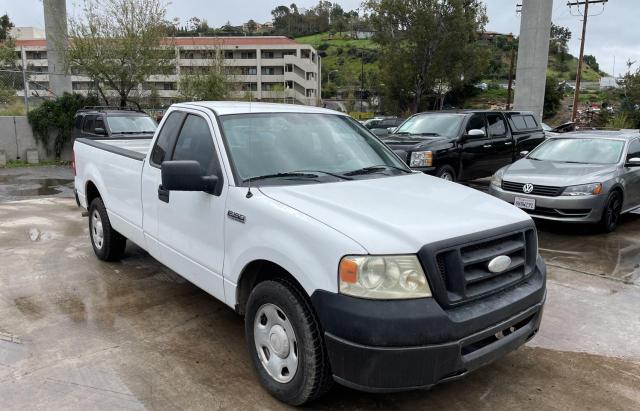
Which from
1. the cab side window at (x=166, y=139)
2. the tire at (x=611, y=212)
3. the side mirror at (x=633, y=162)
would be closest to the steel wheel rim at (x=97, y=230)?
the cab side window at (x=166, y=139)

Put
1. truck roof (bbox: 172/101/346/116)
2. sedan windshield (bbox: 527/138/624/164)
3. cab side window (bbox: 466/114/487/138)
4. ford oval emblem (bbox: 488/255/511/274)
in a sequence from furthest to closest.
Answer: cab side window (bbox: 466/114/487/138), sedan windshield (bbox: 527/138/624/164), truck roof (bbox: 172/101/346/116), ford oval emblem (bbox: 488/255/511/274)

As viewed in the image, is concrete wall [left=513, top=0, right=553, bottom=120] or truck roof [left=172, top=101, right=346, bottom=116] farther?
concrete wall [left=513, top=0, right=553, bottom=120]

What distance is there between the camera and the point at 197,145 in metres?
4.05

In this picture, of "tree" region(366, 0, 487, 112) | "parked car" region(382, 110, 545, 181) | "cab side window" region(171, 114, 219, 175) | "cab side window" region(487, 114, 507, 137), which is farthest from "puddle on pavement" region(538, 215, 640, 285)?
"tree" region(366, 0, 487, 112)

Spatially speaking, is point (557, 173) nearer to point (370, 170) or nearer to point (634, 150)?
point (634, 150)

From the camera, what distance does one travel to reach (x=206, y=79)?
27359mm

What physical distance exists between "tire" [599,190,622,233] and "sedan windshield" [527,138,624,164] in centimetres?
65

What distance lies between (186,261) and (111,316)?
1044 millimetres

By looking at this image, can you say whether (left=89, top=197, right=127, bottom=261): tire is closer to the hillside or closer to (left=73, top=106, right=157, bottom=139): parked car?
(left=73, top=106, right=157, bottom=139): parked car

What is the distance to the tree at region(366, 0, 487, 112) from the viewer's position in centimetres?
2436

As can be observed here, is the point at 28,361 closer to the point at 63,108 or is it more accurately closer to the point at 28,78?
the point at 63,108

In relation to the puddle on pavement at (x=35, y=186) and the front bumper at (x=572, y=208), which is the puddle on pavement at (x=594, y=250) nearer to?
the front bumper at (x=572, y=208)

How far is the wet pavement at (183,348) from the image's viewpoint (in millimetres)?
3225

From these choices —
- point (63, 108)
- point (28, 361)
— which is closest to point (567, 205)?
point (28, 361)
